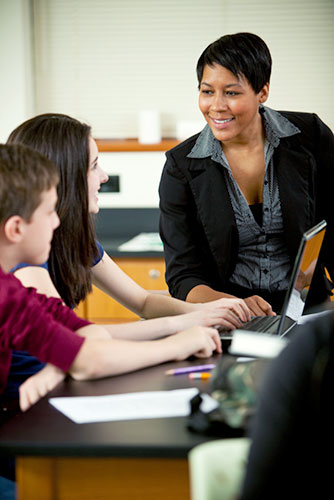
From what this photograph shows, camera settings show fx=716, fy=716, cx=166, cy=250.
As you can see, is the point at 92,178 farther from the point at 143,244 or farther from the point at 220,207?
the point at 143,244

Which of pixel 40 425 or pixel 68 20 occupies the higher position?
pixel 68 20

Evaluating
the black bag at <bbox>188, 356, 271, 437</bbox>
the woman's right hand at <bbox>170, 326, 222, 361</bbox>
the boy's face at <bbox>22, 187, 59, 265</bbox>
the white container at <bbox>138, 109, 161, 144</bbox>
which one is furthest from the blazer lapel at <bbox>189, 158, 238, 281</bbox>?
the white container at <bbox>138, 109, 161, 144</bbox>

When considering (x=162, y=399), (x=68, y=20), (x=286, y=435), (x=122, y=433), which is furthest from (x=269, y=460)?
(x=68, y=20)

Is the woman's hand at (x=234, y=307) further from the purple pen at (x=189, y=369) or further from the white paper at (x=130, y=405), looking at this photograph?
the white paper at (x=130, y=405)

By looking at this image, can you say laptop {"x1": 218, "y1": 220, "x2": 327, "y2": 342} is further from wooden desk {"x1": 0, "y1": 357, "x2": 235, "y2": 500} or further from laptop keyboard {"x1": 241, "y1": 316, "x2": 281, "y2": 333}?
wooden desk {"x1": 0, "y1": 357, "x2": 235, "y2": 500}

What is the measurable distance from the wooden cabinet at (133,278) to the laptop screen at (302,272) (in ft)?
5.37

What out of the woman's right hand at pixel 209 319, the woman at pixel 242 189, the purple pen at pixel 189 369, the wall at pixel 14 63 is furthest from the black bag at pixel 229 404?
the wall at pixel 14 63

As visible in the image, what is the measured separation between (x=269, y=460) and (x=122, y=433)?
0.39 meters

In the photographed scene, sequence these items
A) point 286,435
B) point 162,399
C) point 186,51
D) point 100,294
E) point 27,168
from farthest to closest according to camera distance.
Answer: point 186,51
point 100,294
point 27,168
point 162,399
point 286,435

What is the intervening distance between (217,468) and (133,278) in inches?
100

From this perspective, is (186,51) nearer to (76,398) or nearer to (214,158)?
(214,158)

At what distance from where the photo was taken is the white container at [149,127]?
3.73 metres

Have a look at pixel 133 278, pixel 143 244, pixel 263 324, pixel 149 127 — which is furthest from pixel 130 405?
pixel 149 127

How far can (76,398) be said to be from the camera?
1.35m
